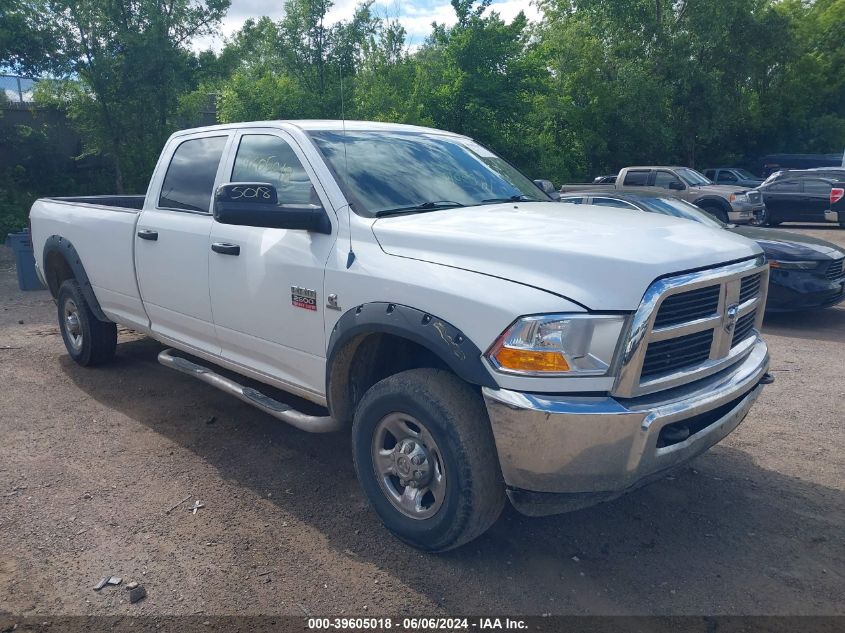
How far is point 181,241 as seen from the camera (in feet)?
15.5

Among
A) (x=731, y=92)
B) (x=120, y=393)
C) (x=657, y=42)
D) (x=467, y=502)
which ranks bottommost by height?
(x=120, y=393)

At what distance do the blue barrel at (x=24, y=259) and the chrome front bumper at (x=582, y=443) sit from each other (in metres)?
9.73

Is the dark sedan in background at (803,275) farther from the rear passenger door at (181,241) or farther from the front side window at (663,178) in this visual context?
the front side window at (663,178)

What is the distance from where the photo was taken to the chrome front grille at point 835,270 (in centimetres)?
787

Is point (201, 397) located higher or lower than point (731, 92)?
lower

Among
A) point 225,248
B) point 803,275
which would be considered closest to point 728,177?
point 803,275

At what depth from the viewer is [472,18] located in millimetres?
18703

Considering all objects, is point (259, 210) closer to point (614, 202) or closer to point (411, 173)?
point (411, 173)

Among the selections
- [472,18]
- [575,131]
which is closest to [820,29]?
[575,131]

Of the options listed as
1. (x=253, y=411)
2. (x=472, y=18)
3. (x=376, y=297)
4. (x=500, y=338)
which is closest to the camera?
(x=500, y=338)

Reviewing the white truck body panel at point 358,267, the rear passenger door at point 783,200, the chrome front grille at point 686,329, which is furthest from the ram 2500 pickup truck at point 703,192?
the chrome front grille at point 686,329

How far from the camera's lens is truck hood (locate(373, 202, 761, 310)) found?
2885mm

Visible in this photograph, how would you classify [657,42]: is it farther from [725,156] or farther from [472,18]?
[472,18]

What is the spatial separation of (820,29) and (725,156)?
35.5 feet
